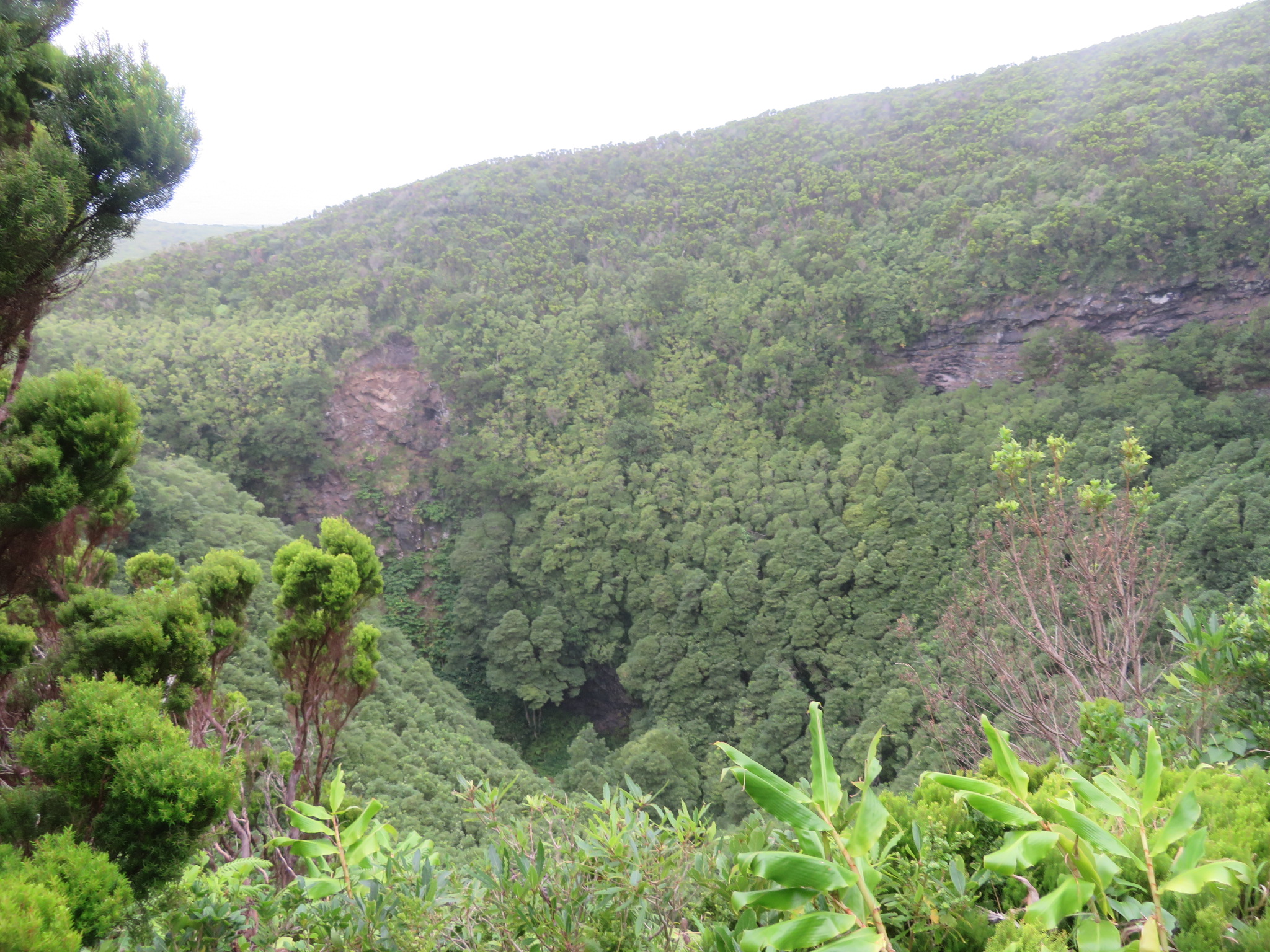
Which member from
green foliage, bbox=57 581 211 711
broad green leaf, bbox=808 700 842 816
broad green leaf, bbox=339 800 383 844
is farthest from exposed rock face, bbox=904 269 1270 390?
broad green leaf, bbox=339 800 383 844

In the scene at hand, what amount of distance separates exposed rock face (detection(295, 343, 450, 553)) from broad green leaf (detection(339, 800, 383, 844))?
20.1m

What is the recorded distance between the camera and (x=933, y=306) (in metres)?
17.5

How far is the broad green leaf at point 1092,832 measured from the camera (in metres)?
0.80

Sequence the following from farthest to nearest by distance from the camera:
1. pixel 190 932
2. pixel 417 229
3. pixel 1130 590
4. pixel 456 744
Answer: pixel 417 229
pixel 456 744
pixel 1130 590
pixel 190 932

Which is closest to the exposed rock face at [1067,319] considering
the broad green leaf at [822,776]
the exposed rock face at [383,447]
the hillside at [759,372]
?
the hillside at [759,372]

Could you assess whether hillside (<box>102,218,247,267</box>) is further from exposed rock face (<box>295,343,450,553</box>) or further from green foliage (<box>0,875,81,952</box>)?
green foliage (<box>0,875,81,952</box>)

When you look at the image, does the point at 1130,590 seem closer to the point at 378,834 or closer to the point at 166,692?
the point at 378,834

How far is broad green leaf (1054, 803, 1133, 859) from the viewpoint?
0.80 m

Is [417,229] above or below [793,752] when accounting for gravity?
above

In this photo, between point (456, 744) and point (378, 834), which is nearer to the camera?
point (378, 834)

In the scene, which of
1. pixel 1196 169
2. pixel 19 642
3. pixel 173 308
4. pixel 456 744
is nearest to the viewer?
pixel 19 642

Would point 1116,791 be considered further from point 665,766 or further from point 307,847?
point 665,766

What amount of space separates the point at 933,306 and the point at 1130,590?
610 inches

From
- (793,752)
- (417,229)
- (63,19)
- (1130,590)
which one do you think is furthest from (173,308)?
(1130,590)
